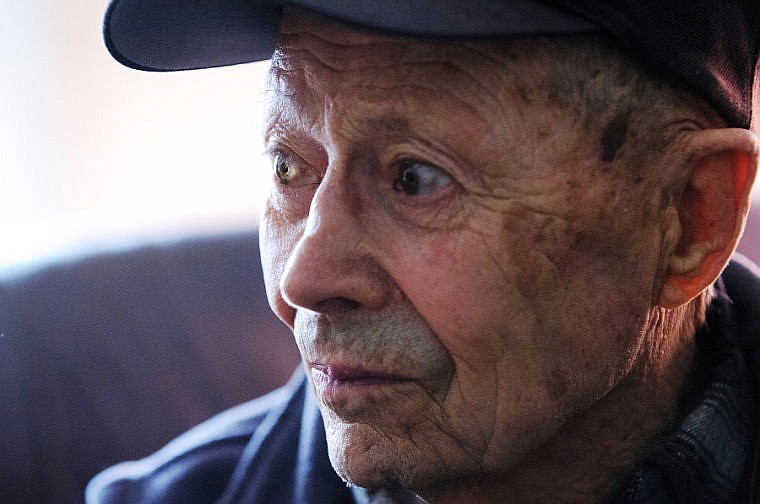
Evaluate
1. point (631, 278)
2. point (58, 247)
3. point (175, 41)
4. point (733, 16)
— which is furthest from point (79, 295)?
point (733, 16)

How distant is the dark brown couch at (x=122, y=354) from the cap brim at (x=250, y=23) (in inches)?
22.0

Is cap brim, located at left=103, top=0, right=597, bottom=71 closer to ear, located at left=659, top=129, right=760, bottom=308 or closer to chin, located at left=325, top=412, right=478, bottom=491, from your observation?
ear, located at left=659, top=129, right=760, bottom=308

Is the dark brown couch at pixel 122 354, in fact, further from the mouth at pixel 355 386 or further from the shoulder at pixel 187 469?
the mouth at pixel 355 386

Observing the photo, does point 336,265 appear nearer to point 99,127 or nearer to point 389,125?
point 389,125

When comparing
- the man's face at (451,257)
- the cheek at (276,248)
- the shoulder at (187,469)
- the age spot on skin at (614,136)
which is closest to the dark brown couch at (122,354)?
the shoulder at (187,469)

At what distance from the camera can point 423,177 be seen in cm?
111

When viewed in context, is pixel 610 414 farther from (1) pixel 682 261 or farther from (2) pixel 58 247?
(2) pixel 58 247

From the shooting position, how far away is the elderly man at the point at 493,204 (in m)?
1.06

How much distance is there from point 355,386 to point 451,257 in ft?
0.57

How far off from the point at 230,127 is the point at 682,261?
6.38ft

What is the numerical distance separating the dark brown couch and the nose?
67 centimetres

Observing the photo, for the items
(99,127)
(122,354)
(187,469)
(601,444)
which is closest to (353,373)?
(601,444)

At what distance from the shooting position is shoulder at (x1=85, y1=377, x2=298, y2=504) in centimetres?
147

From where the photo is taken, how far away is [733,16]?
43.9 inches
